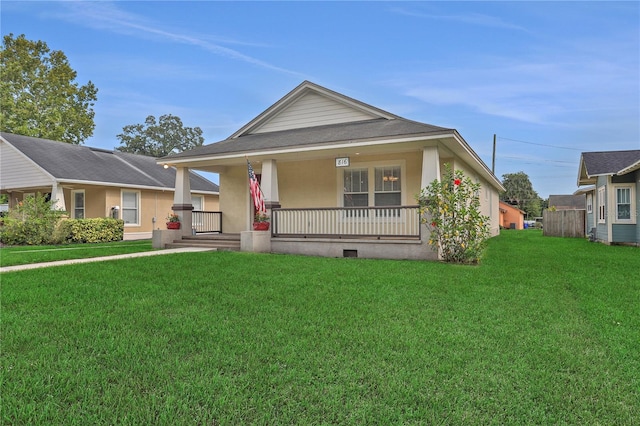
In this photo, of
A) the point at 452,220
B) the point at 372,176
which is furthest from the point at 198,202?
the point at 452,220

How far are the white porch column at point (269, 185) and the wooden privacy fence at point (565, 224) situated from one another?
17.2 meters

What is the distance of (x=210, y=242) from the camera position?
11766 mm

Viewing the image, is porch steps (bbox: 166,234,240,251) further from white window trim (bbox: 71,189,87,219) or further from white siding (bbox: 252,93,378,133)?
white window trim (bbox: 71,189,87,219)

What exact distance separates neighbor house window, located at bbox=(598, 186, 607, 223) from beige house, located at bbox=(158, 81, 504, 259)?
5631 millimetres

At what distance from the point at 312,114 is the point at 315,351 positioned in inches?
432

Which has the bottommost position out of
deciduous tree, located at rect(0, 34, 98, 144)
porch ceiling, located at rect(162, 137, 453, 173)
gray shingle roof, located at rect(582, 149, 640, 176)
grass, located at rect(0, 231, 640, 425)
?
grass, located at rect(0, 231, 640, 425)

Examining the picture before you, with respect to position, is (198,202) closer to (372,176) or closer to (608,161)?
(372,176)

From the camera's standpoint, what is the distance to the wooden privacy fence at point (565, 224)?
20.8 metres

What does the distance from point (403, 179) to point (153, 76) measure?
42.2ft

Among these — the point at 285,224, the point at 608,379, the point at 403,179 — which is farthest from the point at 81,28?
the point at 608,379

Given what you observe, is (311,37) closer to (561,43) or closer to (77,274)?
(561,43)

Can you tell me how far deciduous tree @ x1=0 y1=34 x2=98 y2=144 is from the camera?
1046 inches

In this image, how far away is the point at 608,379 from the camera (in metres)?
2.87

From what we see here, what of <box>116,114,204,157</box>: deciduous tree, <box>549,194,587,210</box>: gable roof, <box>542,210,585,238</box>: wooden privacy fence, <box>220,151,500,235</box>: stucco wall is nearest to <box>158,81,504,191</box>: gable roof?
<box>220,151,500,235</box>: stucco wall
